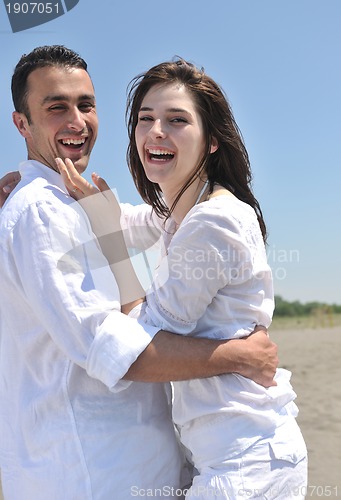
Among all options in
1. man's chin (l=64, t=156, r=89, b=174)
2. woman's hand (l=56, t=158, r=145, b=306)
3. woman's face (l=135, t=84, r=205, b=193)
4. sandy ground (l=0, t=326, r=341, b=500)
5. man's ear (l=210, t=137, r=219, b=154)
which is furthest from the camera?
sandy ground (l=0, t=326, r=341, b=500)

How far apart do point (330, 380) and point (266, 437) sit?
897 cm

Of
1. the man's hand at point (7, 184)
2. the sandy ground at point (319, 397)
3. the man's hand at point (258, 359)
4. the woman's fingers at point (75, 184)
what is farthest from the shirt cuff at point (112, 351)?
the sandy ground at point (319, 397)

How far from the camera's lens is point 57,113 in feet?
8.54

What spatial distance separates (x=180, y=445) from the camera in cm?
231

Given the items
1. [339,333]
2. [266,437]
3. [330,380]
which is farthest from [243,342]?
[339,333]

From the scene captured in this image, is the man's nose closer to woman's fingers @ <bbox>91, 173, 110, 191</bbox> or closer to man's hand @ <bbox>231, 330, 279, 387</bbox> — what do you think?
woman's fingers @ <bbox>91, 173, 110, 191</bbox>

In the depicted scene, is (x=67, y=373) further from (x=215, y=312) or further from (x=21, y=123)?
(x=21, y=123)

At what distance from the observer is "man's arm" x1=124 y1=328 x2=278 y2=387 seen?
2.03 metres

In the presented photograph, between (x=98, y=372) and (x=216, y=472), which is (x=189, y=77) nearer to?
(x=98, y=372)

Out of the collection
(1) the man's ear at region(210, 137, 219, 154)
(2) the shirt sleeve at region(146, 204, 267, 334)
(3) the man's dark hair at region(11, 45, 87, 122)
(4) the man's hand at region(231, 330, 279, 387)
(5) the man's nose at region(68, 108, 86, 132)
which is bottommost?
(4) the man's hand at region(231, 330, 279, 387)

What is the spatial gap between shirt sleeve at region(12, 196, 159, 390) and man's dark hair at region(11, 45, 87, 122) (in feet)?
2.40

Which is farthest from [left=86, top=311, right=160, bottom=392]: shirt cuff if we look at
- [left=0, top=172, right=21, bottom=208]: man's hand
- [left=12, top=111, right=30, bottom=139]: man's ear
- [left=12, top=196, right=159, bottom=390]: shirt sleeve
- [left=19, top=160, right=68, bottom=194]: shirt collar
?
[left=12, top=111, right=30, bottom=139]: man's ear

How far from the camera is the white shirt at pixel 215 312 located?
2107 mm

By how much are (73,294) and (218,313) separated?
0.50 metres
